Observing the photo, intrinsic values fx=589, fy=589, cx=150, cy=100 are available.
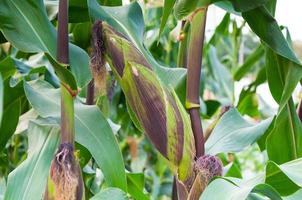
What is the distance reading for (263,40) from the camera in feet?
2.33

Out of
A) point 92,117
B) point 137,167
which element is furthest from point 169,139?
point 137,167

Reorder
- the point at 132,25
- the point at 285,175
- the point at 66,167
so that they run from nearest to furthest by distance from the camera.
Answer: the point at 66,167 < the point at 285,175 < the point at 132,25

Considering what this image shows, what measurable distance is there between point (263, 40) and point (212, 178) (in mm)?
201

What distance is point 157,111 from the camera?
0.60 metres

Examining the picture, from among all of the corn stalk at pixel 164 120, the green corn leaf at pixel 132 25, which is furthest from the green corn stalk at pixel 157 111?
the green corn leaf at pixel 132 25

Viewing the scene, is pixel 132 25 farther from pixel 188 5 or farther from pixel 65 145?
pixel 65 145

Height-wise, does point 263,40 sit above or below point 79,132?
above

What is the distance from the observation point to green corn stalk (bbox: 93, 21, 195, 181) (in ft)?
1.97

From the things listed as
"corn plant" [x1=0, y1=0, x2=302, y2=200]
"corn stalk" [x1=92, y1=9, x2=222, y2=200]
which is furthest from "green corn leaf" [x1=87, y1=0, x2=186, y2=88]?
"corn stalk" [x1=92, y1=9, x2=222, y2=200]

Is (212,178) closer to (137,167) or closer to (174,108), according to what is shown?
(174,108)

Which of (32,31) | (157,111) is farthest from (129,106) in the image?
(32,31)

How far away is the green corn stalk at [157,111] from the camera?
1.97ft

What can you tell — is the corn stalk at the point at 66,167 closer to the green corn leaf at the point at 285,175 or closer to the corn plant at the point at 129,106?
the corn plant at the point at 129,106

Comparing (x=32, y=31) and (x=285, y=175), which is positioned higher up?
(x=32, y=31)
